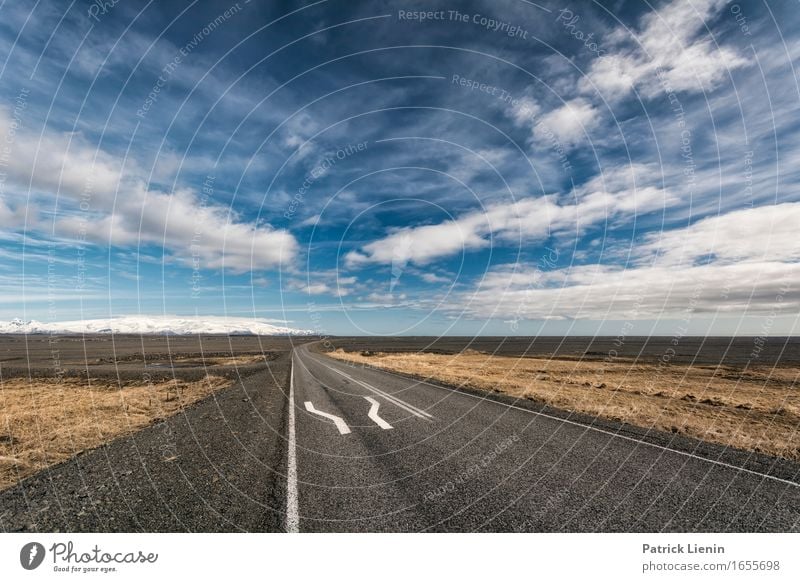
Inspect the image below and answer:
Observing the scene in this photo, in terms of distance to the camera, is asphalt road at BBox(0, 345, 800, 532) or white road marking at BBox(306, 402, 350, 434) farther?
white road marking at BBox(306, 402, 350, 434)

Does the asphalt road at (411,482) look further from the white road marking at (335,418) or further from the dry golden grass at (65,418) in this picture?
the dry golden grass at (65,418)

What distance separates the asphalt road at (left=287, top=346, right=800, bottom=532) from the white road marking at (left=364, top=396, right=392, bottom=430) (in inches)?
5.0

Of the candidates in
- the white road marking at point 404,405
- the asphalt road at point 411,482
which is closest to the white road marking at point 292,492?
the asphalt road at point 411,482

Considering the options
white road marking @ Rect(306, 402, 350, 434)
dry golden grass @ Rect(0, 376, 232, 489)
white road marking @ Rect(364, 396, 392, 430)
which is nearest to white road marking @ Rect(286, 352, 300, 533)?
white road marking @ Rect(306, 402, 350, 434)

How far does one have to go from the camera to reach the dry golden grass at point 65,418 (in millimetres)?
7883

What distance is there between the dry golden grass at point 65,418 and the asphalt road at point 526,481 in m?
4.89

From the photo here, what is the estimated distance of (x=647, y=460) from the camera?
22.5ft

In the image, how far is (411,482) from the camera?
19.3 ft

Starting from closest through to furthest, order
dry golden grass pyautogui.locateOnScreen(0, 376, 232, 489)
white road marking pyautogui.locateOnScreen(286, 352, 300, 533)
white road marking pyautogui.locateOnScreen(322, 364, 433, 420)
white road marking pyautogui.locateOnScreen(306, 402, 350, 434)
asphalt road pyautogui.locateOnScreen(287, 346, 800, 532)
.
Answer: white road marking pyautogui.locateOnScreen(286, 352, 300, 533)
asphalt road pyautogui.locateOnScreen(287, 346, 800, 532)
dry golden grass pyautogui.locateOnScreen(0, 376, 232, 489)
white road marking pyautogui.locateOnScreen(306, 402, 350, 434)
white road marking pyautogui.locateOnScreen(322, 364, 433, 420)

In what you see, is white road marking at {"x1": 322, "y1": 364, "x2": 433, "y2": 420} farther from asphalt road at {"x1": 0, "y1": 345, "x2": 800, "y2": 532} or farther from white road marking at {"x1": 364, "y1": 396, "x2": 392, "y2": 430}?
asphalt road at {"x1": 0, "y1": 345, "x2": 800, "y2": 532}

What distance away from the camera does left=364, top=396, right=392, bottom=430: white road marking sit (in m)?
10.1

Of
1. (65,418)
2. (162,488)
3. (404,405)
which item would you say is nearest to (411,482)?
(162,488)
